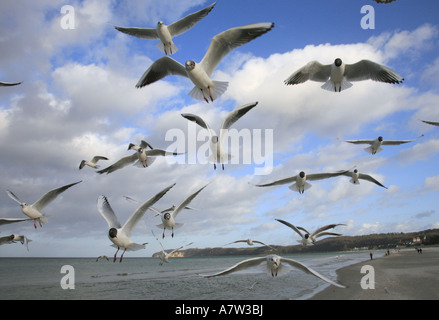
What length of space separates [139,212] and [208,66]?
3.67 metres

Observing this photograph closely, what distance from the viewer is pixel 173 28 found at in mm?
8250

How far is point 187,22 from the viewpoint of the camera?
816 cm

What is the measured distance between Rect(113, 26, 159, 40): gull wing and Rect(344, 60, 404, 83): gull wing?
5.08 metres

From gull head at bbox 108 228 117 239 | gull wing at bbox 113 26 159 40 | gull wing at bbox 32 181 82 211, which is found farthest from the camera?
gull wing at bbox 32 181 82 211

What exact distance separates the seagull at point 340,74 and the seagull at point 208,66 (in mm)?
2342

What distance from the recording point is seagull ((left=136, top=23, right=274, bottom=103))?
23.2 feet

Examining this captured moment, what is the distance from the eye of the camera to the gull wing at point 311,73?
350 inches

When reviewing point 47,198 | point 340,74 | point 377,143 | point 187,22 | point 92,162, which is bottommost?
point 47,198

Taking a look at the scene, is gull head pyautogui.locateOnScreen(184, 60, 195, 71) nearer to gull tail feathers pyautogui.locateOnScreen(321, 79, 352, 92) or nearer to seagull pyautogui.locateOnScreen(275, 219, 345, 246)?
gull tail feathers pyautogui.locateOnScreen(321, 79, 352, 92)

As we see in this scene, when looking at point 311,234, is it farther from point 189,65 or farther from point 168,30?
point 168,30

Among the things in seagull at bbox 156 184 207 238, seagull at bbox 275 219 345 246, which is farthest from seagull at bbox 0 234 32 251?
seagull at bbox 275 219 345 246

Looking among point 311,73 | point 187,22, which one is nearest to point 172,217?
point 187,22
